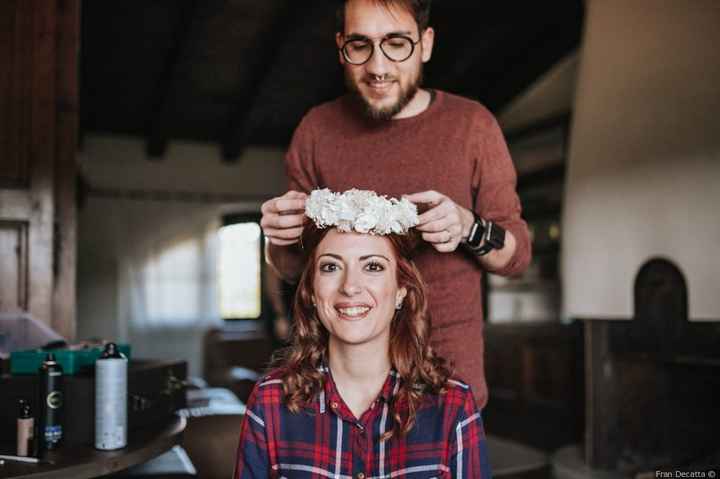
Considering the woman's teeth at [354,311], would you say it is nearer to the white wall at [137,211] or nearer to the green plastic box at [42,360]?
the green plastic box at [42,360]

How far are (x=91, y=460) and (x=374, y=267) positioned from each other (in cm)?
80

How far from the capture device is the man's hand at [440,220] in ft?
4.65

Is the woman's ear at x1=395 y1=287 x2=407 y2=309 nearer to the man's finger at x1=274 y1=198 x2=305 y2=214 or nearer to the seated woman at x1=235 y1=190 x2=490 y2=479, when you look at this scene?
the seated woman at x1=235 y1=190 x2=490 y2=479

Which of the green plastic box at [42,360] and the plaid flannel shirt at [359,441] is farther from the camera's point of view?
the green plastic box at [42,360]

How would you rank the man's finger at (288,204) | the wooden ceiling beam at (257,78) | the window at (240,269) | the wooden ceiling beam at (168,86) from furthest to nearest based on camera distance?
the window at (240,269)
the wooden ceiling beam at (257,78)
the wooden ceiling beam at (168,86)
the man's finger at (288,204)

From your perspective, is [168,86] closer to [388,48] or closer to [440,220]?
[388,48]

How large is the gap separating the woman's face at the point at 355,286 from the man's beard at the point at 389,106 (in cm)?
30

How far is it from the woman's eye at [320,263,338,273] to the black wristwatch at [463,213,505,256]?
300 millimetres

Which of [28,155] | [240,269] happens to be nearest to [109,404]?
[28,155]

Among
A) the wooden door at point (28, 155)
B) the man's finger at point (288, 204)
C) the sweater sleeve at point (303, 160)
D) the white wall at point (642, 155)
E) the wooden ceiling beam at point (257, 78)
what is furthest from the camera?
the wooden ceiling beam at point (257, 78)

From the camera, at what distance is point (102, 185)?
8.30 m

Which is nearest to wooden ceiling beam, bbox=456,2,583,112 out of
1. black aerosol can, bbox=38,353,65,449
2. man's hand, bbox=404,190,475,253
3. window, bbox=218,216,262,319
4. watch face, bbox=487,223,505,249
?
window, bbox=218,216,262,319

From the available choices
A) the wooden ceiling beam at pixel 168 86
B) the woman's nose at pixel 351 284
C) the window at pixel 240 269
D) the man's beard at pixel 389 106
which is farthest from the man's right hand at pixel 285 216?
the window at pixel 240 269

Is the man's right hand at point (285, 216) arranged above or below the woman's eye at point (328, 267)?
above
